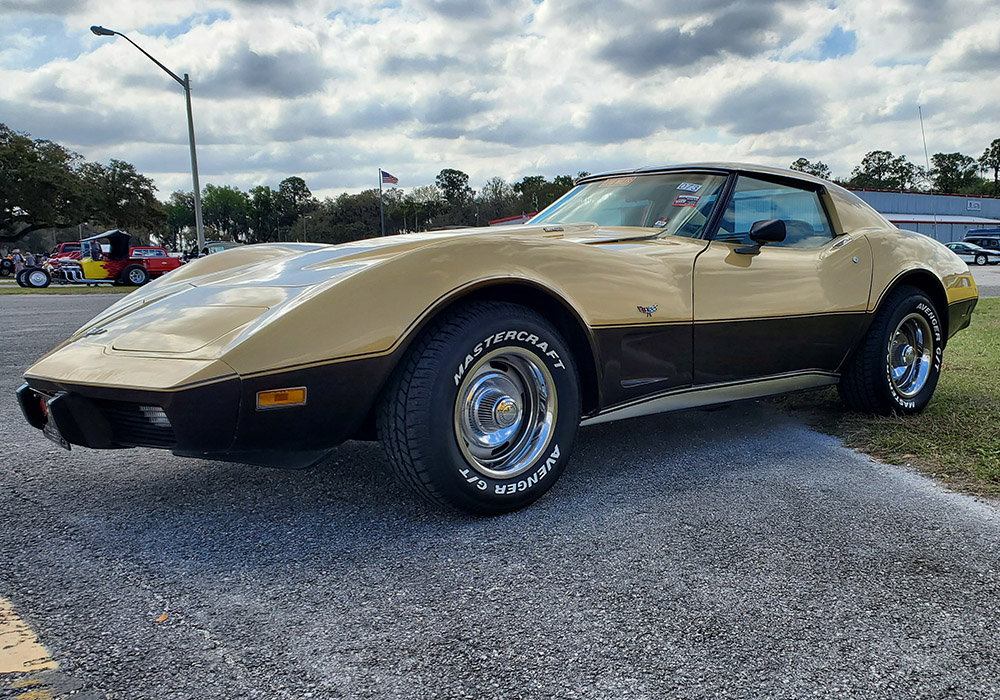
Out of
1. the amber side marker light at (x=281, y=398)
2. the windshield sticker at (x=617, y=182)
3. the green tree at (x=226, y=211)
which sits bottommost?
the amber side marker light at (x=281, y=398)

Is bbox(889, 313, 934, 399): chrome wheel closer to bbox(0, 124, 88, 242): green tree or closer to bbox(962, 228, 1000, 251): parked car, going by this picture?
bbox(962, 228, 1000, 251): parked car

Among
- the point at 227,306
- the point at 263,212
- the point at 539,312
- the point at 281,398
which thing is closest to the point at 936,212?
the point at 539,312

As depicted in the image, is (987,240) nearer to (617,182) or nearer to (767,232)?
(617,182)

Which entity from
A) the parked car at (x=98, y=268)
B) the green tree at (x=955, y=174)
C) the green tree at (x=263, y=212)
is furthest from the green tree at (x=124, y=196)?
the green tree at (x=955, y=174)

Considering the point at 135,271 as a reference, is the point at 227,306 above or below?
below

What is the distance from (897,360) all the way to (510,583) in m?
3.05

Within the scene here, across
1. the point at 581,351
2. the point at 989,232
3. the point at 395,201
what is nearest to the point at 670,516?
the point at 581,351

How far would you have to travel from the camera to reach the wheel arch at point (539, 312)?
2.47m

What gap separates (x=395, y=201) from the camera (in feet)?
283

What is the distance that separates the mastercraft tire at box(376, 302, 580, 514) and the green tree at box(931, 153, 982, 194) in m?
112

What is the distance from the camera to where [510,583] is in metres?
2.11

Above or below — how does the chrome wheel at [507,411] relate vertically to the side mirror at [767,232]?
below

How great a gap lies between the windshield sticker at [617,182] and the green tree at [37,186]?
144 feet

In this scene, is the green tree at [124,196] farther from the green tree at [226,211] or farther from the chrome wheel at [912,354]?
the green tree at [226,211]
